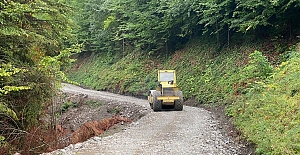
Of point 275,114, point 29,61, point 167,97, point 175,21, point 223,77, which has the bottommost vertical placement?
point 167,97

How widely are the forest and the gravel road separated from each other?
1.01 meters

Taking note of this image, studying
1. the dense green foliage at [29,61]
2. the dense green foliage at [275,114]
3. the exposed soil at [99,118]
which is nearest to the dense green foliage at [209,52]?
the dense green foliage at [275,114]

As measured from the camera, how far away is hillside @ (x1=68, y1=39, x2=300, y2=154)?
831cm

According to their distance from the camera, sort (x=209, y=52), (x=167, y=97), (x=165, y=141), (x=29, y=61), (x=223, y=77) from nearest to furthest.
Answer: (x=165, y=141) < (x=29, y=61) < (x=167, y=97) < (x=223, y=77) < (x=209, y=52)

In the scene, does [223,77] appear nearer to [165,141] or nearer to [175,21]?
[175,21]

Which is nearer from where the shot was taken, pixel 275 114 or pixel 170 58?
pixel 275 114

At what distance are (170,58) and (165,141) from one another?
19.1 metres

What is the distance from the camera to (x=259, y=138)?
26.2ft

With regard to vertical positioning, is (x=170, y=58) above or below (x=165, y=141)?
above

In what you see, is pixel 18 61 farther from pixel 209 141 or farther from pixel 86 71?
pixel 86 71

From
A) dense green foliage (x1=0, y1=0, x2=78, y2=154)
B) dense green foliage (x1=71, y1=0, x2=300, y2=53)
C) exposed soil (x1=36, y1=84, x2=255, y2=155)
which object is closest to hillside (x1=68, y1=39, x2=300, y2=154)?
exposed soil (x1=36, y1=84, x2=255, y2=155)

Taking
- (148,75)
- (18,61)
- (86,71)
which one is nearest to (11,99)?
(18,61)

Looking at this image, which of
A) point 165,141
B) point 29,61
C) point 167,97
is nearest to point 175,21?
point 167,97

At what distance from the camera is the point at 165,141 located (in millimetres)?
9172
